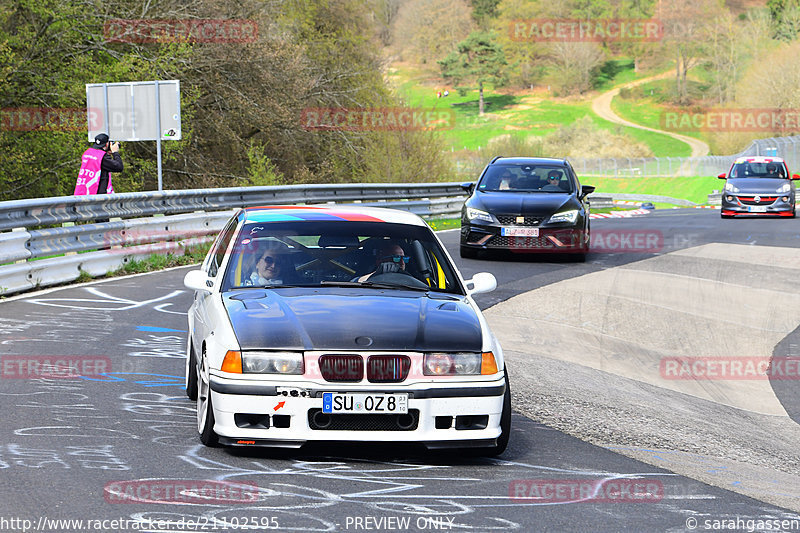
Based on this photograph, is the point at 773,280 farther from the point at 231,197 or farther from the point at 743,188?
the point at 743,188

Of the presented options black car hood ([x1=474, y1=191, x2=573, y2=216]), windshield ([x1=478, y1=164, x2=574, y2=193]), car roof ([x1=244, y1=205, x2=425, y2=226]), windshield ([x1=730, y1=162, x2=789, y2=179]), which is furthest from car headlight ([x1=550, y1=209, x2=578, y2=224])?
windshield ([x1=730, y1=162, x2=789, y2=179])

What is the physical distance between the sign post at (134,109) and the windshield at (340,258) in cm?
1368

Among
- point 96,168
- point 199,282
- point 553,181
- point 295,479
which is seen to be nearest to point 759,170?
point 553,181

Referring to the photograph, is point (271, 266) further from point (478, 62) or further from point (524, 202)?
point (478, 62)

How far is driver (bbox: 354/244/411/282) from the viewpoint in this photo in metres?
6.75

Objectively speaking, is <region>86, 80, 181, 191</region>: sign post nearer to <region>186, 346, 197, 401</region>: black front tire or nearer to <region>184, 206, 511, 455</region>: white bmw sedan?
<region>186, 346, 197, 401</region>: black front tire

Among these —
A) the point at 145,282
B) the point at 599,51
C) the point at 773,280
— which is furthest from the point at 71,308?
the point at 599,51

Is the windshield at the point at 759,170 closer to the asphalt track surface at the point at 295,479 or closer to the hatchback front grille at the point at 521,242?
the hatchback front grille at the point at 521,242

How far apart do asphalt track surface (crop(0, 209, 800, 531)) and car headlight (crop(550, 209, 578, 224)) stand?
29.5 feet

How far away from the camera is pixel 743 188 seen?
29844 millimetres

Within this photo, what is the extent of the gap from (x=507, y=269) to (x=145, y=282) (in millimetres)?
5453

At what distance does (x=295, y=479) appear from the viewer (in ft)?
17.1

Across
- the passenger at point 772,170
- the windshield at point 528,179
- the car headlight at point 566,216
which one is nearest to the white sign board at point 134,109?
the windshield at point 528,179

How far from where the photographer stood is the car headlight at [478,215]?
17.2m
